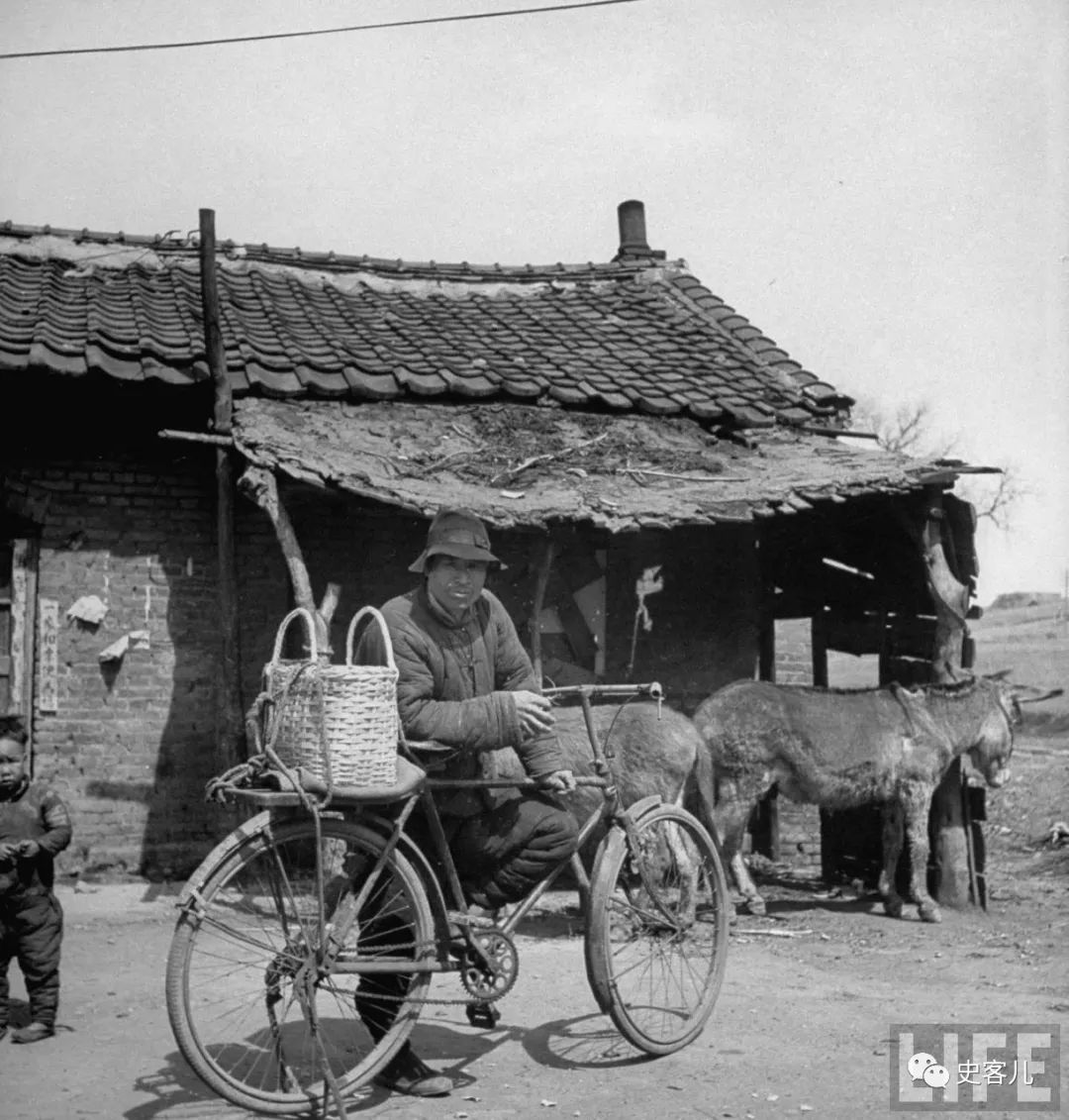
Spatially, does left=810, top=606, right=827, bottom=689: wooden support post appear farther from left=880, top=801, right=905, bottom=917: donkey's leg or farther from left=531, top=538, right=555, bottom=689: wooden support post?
left=531, top=538, right=555, bottom=689: wooden support post

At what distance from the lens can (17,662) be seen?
889cm

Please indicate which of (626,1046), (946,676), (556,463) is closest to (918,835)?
(946,676)

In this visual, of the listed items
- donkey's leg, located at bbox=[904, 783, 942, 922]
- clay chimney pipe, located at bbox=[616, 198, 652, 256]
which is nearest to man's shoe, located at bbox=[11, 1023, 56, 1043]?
donkey's leg, located at bbox=[904, 783, 942, 922]

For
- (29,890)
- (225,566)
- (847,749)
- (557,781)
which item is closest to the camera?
(557,781)

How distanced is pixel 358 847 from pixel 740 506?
471 centimetres

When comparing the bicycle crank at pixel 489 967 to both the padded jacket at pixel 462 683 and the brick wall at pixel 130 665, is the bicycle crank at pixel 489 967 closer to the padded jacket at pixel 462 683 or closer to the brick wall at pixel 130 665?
the padded jacket at pixel 462 683

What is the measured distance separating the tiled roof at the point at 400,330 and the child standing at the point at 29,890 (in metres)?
4.38

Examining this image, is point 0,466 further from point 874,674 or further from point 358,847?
point 874,674

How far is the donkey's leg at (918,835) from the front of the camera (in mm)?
8383

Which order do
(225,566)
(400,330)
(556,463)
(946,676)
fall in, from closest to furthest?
(946,676) → (225,566) → (556,463) → (400,330)

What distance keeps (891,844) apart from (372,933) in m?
5.43

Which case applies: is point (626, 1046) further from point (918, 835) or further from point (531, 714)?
point (918, 835)

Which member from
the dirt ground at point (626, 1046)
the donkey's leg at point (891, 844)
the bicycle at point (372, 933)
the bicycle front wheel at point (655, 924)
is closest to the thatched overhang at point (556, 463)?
the donkey's leg at point (891, 844)

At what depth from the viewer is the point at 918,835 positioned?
333 inches
